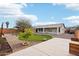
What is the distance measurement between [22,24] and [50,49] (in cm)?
51

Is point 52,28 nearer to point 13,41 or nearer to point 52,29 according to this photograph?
point 52,29

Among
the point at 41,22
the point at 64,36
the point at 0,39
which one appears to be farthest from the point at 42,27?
the point at 0,39

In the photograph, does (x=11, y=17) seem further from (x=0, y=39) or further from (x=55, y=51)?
(x=55, y=51)

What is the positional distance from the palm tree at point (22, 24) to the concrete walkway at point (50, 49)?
0.29 metres

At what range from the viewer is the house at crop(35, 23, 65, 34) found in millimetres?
3965

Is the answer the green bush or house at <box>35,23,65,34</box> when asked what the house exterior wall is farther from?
the green bush

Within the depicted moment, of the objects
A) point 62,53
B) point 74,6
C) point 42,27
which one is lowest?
point 62,53

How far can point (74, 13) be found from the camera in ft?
12.9

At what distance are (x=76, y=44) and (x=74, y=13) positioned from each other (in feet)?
1.38

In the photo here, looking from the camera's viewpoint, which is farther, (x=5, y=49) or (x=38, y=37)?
(x=38, y=37)

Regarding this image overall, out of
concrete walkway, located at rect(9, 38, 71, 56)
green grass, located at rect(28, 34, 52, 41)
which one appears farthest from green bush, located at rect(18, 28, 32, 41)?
concrete walkway, located at rect(9, 38, 71, 56)

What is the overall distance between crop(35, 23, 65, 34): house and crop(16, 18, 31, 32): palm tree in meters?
0.14

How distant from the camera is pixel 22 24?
3975 millimetres

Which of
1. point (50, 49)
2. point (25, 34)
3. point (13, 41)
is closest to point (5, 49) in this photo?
point (13, 41)
